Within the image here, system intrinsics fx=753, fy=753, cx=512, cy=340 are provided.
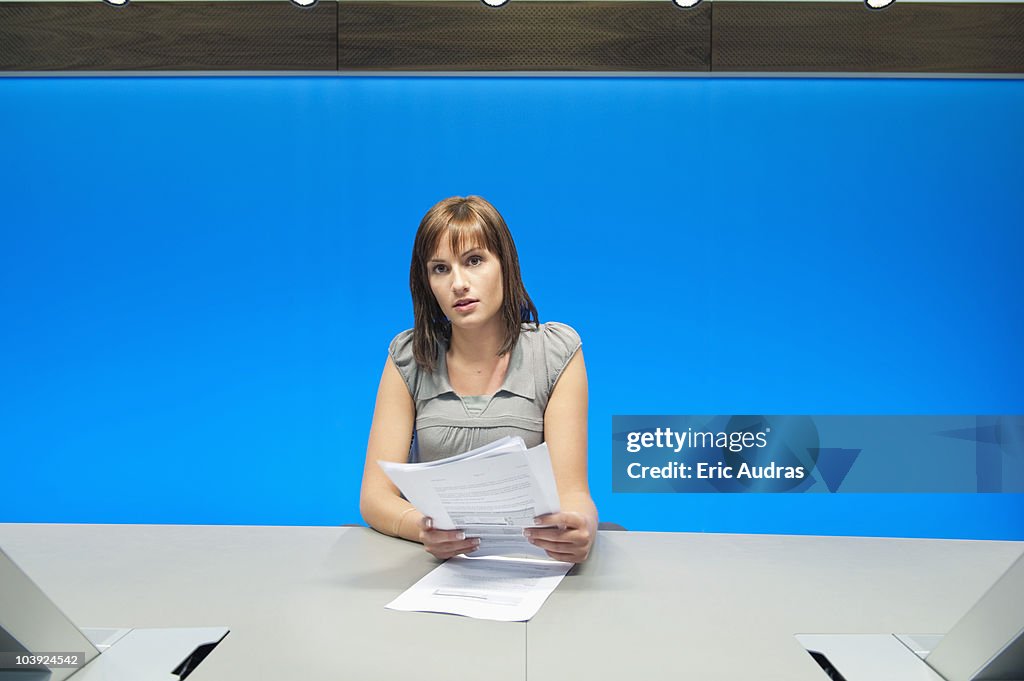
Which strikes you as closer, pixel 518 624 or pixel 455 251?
pixel 518 624

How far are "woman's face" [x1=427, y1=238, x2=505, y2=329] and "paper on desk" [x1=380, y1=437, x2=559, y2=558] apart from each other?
590 mm

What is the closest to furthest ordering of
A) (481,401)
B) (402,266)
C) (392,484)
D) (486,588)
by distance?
(486,588)
(392,484)
(481,401)
(402,266)

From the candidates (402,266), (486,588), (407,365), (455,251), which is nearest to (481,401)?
(407,365)

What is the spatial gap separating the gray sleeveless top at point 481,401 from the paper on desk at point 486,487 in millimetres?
488

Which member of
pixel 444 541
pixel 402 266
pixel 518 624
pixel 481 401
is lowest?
pixel 518 624

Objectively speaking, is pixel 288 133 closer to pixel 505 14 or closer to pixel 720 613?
pixel 505 14

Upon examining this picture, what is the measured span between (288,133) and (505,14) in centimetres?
113

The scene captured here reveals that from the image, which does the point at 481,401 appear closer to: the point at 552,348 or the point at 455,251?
the point at 552,348

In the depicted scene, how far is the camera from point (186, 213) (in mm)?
3516

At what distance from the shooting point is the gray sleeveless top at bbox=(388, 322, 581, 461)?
1791 millimetres

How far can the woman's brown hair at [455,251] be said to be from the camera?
1.76 metres

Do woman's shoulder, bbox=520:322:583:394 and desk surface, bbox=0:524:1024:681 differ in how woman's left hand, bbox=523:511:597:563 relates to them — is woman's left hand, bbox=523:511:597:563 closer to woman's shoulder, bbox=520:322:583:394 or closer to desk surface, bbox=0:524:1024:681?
desk surface, bbox=0:524:1024:681

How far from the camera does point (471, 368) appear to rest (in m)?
1.87

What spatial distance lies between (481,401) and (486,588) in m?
0.66
